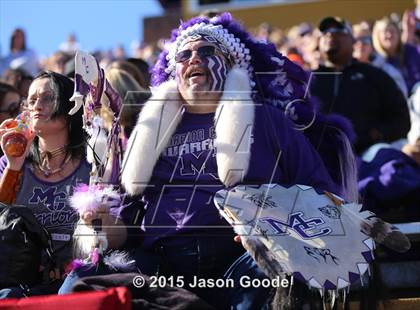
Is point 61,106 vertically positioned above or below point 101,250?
above

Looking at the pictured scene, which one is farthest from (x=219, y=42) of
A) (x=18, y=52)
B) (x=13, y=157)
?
(x=18, y=52)

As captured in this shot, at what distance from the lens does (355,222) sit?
314 cm

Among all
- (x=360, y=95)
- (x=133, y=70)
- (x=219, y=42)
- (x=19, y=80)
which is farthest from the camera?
(x=19, y=80)

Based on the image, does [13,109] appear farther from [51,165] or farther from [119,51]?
[119,51]

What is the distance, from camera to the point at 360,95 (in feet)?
16.8

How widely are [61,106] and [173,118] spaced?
55 cm

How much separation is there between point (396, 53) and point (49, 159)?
13.4 feet

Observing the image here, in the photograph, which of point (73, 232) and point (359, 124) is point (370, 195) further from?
point (73, 232)

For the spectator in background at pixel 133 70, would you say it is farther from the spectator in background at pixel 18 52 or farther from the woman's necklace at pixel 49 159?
the spectator in background at pixel 18 52

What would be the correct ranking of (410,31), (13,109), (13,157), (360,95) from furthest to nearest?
(410,31)
(360,95)
(13,109)
(13,157)

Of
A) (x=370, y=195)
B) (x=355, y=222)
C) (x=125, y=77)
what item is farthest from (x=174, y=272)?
(x=125, y=77)

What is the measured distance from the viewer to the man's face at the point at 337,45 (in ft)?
17.5

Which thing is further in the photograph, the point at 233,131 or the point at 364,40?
the point at 364,40

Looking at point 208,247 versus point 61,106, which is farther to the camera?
point 61,106
